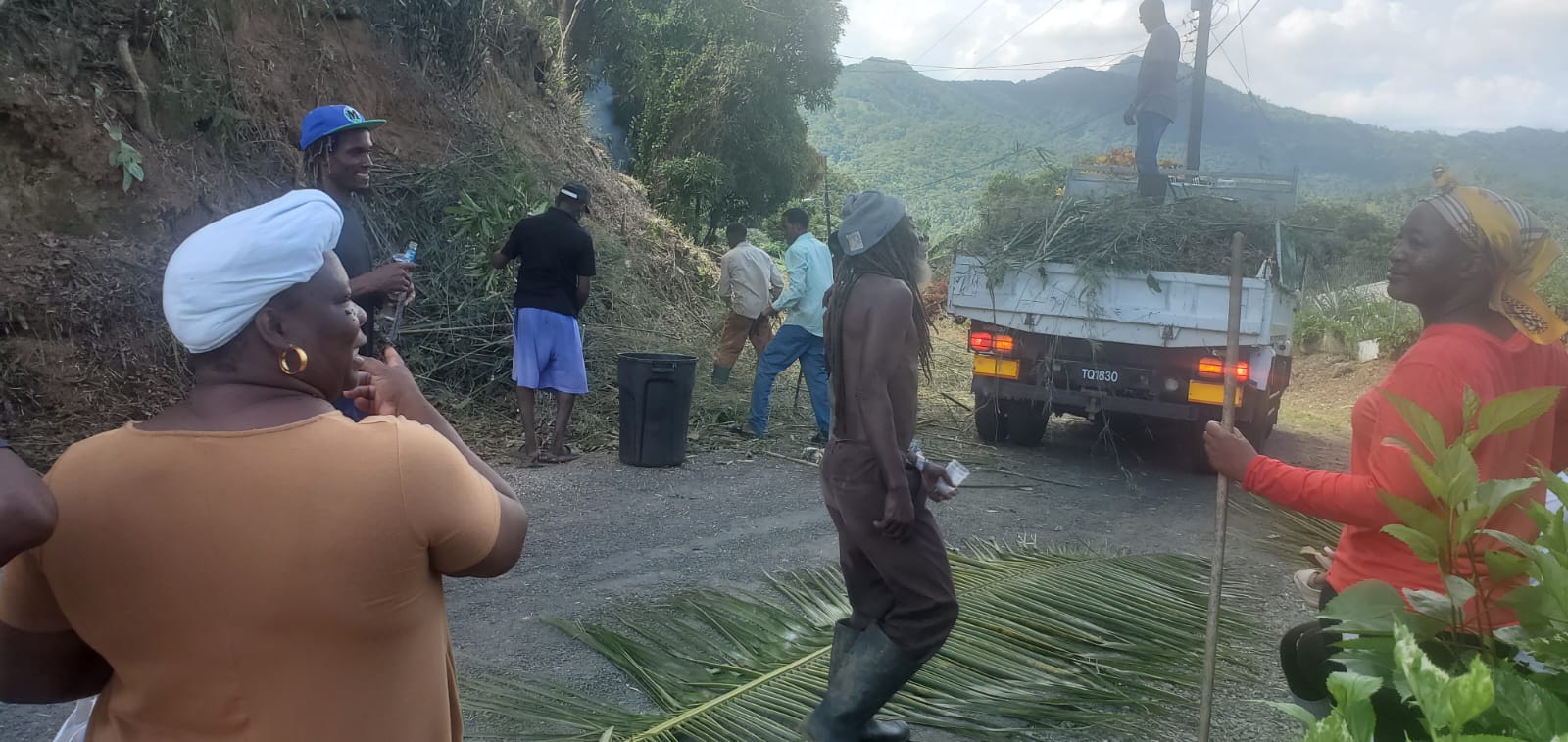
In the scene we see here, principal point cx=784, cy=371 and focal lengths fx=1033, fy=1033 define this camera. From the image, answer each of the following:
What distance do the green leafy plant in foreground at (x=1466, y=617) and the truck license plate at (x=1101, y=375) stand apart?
20.3 feet

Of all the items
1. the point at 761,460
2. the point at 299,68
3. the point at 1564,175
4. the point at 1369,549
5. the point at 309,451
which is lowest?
the point at 761,460

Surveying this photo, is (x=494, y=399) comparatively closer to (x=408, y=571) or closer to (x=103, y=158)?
(x=103, y=158)

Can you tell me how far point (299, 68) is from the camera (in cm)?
970

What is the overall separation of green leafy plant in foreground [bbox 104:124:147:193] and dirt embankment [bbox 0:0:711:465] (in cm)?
3

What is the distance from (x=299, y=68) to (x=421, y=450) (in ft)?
31.7

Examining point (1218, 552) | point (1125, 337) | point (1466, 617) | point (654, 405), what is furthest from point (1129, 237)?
point (1466, 617)

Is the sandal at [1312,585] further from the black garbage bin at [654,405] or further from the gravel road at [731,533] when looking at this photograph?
the black garbage bin at [654,405]

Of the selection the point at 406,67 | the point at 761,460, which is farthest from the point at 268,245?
the point at 406,67

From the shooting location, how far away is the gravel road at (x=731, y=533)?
13.4 feet

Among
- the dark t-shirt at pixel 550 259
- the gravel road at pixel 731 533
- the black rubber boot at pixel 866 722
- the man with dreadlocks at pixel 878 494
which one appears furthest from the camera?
the dark t-shirt at pixel 550 259

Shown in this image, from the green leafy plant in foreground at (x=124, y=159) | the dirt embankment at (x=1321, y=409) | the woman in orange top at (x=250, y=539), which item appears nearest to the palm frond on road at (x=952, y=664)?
the woman in orange top at (x=250, y=539)

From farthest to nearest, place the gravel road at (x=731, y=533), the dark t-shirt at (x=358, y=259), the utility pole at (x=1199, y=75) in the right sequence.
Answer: the utility pole at (x=1199, y=75)
the gravel road at (x=731, y=533)
the dark t-shirt at (x=358, y=259)

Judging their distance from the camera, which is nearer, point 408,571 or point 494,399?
point 408,571

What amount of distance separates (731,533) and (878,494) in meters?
3.00
